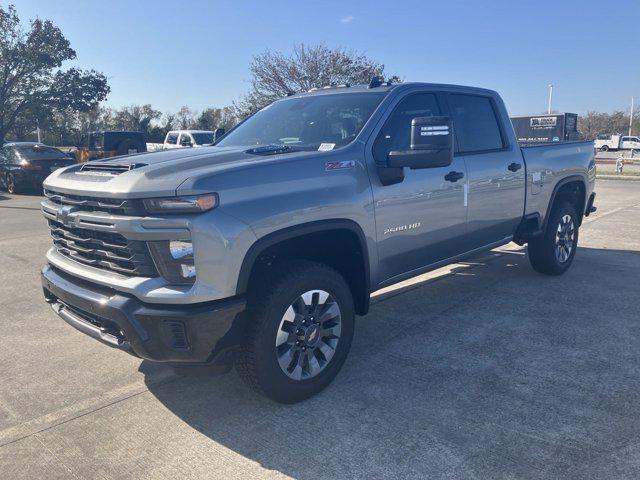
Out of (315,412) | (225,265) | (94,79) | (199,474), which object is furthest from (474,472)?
(94,79)

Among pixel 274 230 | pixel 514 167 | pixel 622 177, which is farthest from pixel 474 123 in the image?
pixel 622 177

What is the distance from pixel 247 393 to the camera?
351cm

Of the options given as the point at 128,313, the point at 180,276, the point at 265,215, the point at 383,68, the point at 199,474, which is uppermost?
the point at 383,68

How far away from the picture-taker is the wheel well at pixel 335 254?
3.27 m

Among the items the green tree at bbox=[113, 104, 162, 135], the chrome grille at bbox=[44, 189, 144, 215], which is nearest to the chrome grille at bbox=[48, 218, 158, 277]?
the chrome grille at bbox=[44, 189, 144, 215]

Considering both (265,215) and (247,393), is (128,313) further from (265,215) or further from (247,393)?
(247,393)

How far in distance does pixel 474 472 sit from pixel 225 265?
1610mm

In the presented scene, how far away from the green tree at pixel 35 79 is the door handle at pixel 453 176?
28785mm

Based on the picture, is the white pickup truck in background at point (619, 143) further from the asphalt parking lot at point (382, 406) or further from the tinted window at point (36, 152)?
the asphalt parking lot at point (382, 406)

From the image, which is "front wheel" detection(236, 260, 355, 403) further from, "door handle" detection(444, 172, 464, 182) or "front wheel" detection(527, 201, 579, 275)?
"front wheel" detection(527, 201, 579, 275)

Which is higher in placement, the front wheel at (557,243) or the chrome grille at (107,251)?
the chrome grille at (107,251)

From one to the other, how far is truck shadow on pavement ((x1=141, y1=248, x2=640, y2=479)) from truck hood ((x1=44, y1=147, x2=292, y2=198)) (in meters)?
1.40

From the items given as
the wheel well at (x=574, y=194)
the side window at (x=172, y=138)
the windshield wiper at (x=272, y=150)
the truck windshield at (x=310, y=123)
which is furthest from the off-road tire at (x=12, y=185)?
the wheel well at (x=574, y=194)

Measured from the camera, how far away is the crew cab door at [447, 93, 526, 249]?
4.62 metres
